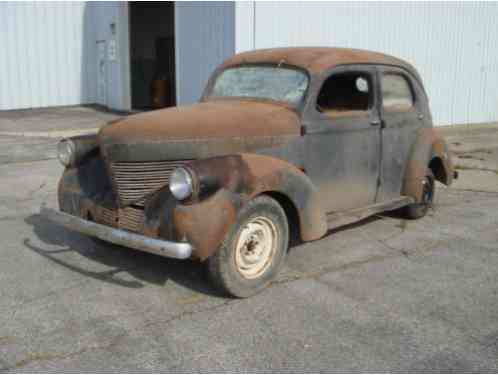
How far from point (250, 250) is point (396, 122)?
2.39 meters

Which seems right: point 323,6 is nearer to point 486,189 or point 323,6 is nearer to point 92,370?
point 486,189

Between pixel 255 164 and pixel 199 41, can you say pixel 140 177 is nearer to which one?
pixel 255 164

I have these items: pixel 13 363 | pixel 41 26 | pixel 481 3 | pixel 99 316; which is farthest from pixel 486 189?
pixel 41 26

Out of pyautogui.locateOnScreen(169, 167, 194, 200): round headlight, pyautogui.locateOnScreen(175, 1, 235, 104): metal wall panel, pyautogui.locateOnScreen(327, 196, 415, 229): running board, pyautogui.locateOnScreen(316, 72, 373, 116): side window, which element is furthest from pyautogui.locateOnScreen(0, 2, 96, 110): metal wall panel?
pyautogui.locateOnScreen(169, 167, 194, 200): round headlight

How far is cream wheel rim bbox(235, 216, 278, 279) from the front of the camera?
4.18m

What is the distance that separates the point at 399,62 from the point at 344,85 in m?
0.78

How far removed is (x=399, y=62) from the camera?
604cm

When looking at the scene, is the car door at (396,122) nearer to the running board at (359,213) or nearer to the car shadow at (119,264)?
the running board at (359,213)

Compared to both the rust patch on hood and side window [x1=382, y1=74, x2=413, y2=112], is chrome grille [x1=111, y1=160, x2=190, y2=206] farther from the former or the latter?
side window [x1=382, y1=74, x2=413, y2=112]

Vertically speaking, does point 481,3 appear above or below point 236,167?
above

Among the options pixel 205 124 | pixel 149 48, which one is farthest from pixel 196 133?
pixel 149 48

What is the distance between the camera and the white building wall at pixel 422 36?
12539 millimetres

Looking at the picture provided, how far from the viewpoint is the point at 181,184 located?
12.6 feet

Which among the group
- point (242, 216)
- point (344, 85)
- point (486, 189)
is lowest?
point (486, 189)
